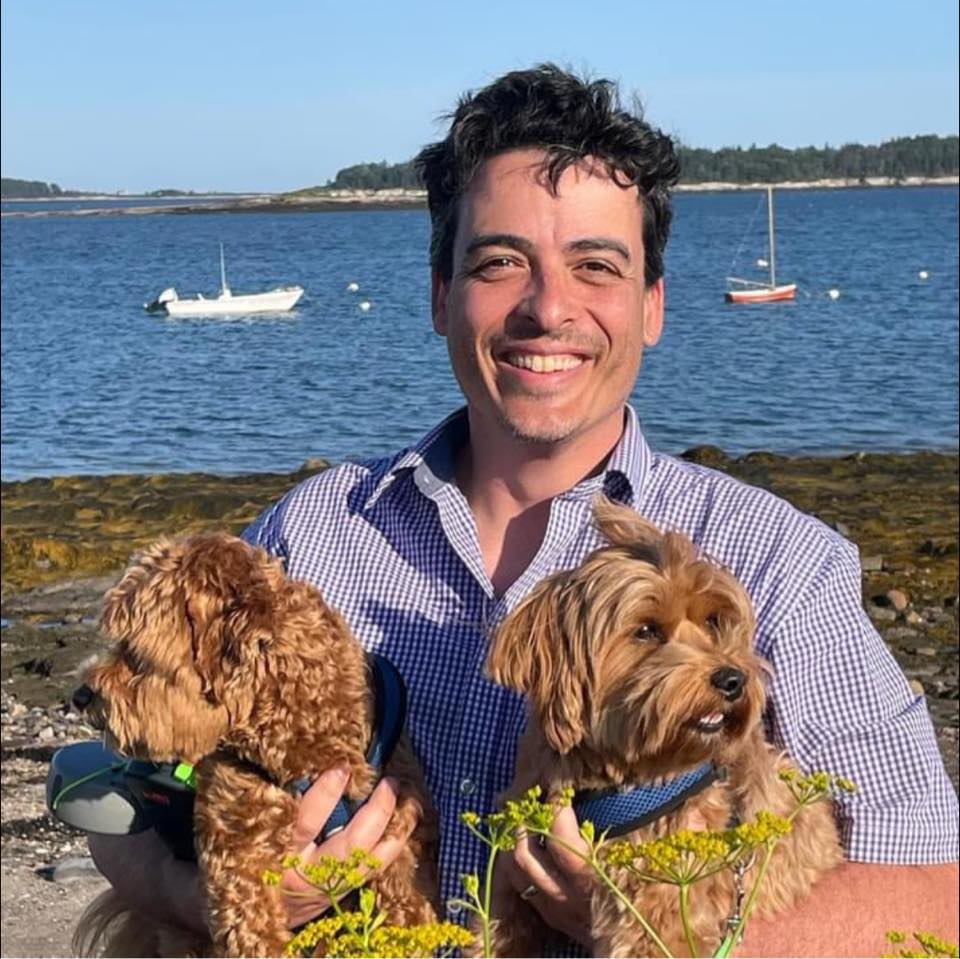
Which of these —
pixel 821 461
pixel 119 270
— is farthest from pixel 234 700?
pixel 119 270

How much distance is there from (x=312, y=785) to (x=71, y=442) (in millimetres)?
28141

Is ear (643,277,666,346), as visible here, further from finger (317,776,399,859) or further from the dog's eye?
finger (317,776,399,859)

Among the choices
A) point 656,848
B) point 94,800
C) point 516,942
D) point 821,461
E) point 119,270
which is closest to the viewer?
point 656,848

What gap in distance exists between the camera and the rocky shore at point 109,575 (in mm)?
9109

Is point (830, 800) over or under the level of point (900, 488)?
over

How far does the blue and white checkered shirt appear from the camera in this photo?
4.09m

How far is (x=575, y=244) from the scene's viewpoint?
174 inches

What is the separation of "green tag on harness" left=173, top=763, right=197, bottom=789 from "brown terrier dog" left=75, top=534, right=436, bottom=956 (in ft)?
0.16

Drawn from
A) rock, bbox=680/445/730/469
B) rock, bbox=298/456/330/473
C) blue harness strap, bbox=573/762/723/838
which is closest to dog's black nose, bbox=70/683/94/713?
blue harness strap, bbox=573/762/723/838

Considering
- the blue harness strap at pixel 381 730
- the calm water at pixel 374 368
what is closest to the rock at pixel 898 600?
the blue harness strap at pixel 381 730

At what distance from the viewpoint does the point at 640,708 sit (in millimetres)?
3814

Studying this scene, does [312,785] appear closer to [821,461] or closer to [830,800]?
[830,800]

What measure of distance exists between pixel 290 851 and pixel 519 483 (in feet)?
3.90

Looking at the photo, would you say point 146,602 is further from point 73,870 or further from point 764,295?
point 764,295
